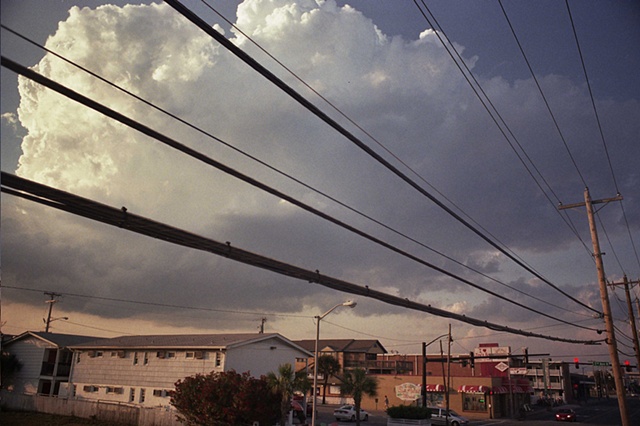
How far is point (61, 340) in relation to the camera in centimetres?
4828

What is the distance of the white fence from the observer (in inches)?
1305

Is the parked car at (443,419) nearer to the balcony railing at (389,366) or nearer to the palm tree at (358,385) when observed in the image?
the palm tree at (358,385)

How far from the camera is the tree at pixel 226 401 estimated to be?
28.5 m

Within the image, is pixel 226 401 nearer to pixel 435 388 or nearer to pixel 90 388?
pixel 90 388

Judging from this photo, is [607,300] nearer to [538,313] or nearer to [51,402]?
[538,313]

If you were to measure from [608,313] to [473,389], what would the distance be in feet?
144

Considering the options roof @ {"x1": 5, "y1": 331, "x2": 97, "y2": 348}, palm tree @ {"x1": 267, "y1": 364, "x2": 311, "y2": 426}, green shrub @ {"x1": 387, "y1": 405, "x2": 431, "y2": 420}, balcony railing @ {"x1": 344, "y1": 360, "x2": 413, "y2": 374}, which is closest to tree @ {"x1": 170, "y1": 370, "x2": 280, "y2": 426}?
palm tree @ {"x1": 267, "y1": 364, "x2": 311, "y2": 426}

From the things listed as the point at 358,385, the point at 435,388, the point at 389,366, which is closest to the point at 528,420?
the point at 435,388

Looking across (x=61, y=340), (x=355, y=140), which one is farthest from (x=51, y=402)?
(x=355, y=140)

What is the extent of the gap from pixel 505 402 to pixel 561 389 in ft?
198

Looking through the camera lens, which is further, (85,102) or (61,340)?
(61,340)

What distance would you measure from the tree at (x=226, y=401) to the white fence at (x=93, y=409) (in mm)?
3213

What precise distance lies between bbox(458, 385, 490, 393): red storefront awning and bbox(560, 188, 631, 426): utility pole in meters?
39.3

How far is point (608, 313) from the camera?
26844 millimetres
